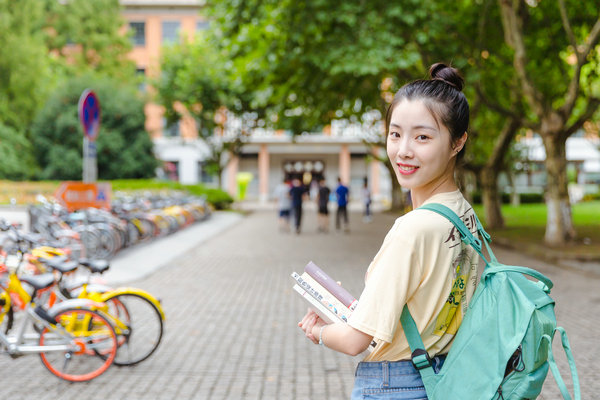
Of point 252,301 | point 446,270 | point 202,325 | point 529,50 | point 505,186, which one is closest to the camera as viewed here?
point 446,270

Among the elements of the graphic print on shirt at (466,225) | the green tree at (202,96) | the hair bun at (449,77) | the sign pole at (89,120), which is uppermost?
the green tree at (202,96)

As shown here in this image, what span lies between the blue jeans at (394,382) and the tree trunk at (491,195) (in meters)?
18.1

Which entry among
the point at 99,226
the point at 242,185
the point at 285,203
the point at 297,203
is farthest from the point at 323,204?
the point at 242,185

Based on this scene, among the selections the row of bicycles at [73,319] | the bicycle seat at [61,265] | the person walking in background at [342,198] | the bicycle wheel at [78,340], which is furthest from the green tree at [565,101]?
the bicycle wheel at [78,340]

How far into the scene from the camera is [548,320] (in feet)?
4.95

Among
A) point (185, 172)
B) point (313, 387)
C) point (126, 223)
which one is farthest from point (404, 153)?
point (185, 172)

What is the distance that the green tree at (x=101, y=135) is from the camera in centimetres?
3250

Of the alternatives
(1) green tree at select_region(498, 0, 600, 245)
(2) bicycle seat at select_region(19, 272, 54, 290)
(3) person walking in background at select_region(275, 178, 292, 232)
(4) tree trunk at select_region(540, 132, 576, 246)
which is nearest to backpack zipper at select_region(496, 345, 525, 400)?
(2) bicycle seat at select_region(19, 272, 54, 290)

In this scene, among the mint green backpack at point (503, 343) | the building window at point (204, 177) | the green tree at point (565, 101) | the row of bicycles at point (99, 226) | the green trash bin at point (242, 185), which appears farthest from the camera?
the building window at point (204, 177)

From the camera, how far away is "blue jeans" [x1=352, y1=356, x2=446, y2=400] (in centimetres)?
170

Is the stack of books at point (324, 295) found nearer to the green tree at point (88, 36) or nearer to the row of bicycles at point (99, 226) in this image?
the row of bicycles at point (99, 226)

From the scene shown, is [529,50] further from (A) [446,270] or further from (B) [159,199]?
(A) [446,270]

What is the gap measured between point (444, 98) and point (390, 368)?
2.46 ft

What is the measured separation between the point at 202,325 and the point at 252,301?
150 centimetres
